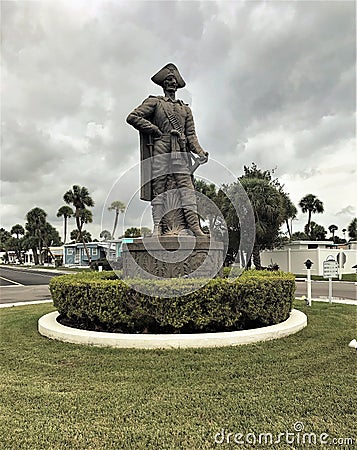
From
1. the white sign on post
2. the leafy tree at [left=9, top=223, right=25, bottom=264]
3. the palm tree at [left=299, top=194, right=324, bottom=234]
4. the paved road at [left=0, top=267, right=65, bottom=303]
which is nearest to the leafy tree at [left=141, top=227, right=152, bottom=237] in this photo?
the white sign on post

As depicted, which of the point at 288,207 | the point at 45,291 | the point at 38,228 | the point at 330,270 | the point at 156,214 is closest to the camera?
the point at 156,214

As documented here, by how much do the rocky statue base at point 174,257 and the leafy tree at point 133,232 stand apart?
280 mm

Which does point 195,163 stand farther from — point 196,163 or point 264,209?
point 264,209

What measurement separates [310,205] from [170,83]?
52.1 metres

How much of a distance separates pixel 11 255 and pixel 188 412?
130982mm

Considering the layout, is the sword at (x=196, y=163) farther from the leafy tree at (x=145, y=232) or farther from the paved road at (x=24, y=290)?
the paved road at (x=24, y=290)

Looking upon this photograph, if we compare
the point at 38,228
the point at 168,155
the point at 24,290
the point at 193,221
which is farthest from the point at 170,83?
the point at 38,228

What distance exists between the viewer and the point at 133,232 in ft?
23.5

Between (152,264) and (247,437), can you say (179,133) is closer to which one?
(152,264)

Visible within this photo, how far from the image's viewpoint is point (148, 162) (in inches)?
304

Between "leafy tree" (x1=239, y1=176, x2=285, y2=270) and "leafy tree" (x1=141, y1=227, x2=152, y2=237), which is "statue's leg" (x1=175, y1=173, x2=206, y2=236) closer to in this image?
"leafy tree" (x1=141, y1=227, x2=152, y2=237)

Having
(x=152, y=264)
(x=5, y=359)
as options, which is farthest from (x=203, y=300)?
(x=5, y=359)

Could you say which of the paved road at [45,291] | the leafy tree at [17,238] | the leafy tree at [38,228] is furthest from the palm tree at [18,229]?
the paved road at [45,291]

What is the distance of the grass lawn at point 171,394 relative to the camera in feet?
9.59
